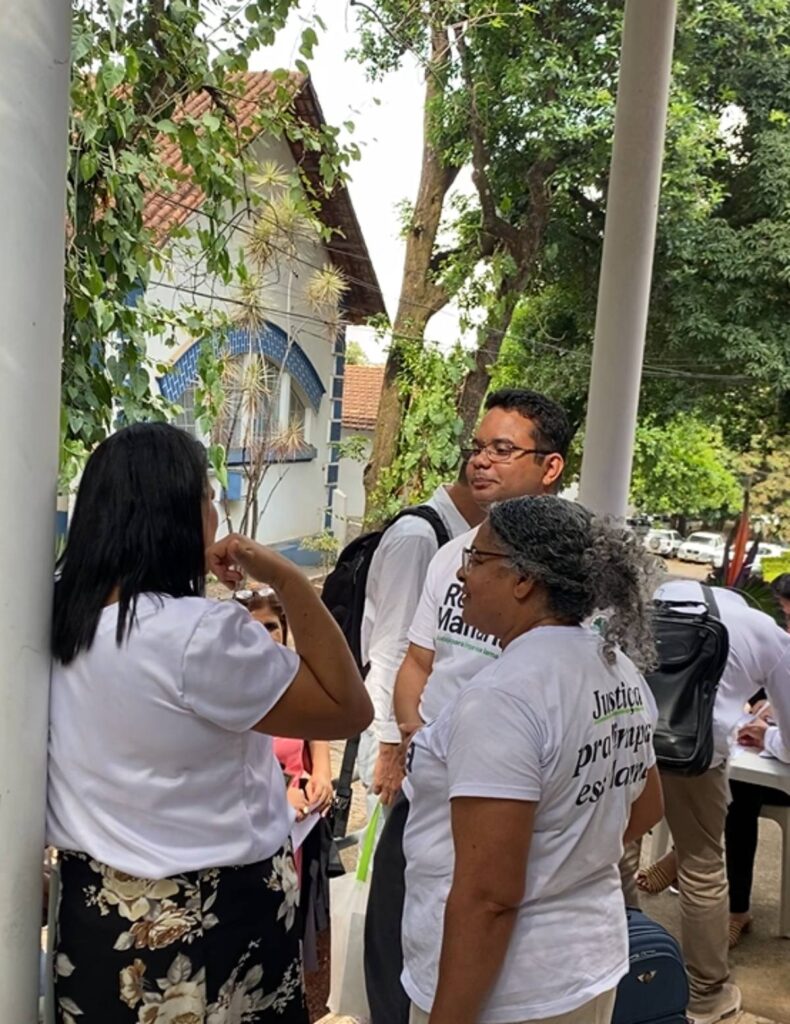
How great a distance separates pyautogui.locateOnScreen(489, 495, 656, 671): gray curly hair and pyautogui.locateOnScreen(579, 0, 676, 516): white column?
217 centimetres

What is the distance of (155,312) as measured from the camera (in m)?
3.16

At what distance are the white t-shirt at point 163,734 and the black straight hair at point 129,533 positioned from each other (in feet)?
0.10

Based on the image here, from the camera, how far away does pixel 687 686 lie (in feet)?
9.04

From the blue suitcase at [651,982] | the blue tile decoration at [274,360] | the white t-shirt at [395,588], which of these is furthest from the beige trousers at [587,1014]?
the blue tile decoration at [274,360]

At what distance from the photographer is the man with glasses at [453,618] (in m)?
1.90

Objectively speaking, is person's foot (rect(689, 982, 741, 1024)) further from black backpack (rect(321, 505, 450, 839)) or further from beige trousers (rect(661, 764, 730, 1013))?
black backpack (rect(321, 505, 450, 839))

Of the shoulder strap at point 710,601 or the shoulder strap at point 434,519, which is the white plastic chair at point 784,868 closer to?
the shoulder strap at point 710,601

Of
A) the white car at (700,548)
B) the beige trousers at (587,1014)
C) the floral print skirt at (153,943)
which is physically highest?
the floral print skirt at (153,943)

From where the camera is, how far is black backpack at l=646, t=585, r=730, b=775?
2717 millimetres

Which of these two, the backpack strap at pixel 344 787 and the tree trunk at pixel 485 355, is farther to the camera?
the tree trunk at pixel 485 355

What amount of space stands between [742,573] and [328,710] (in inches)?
190

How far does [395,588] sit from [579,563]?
111 cm

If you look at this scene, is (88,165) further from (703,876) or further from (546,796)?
(703,876)

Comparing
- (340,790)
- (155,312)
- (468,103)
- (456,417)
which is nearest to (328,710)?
(340,790)
